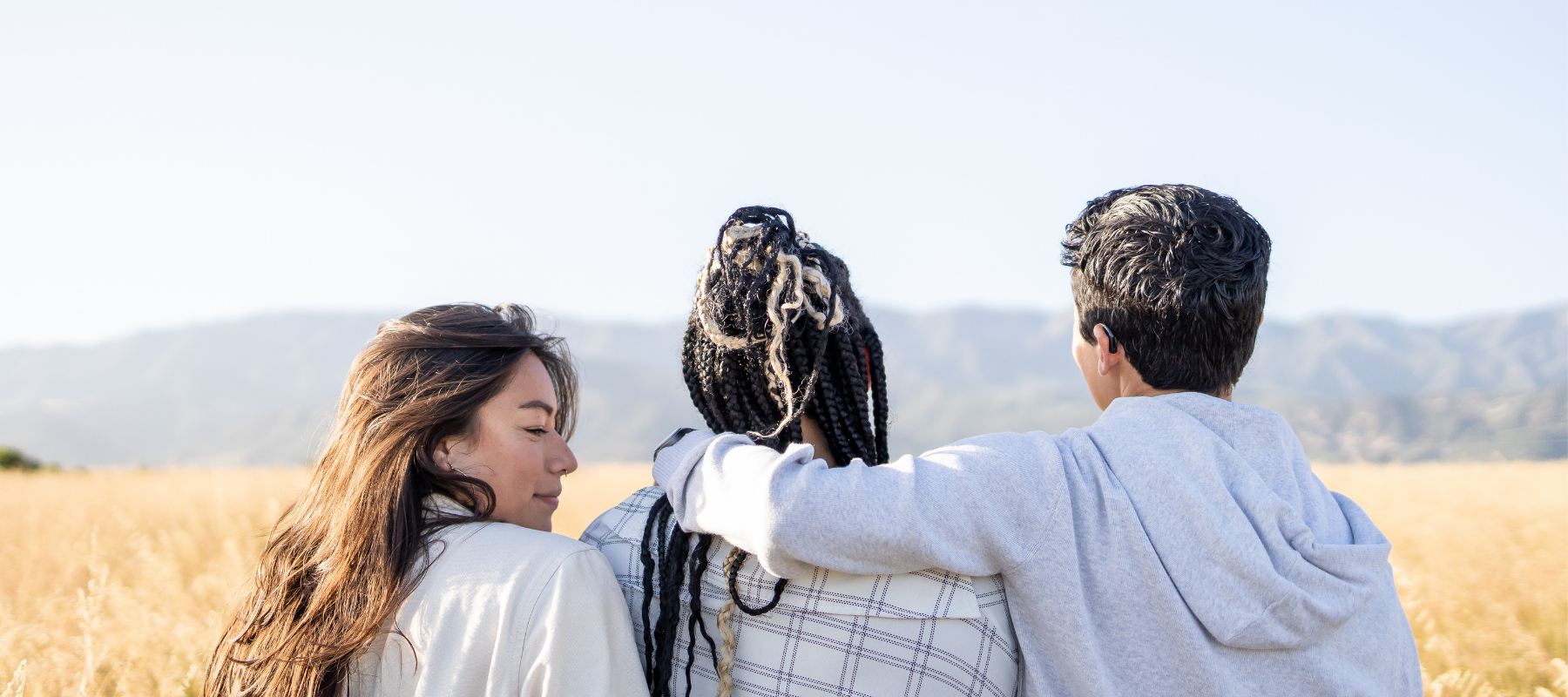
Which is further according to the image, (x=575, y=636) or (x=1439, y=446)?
(x=1439, y=446)

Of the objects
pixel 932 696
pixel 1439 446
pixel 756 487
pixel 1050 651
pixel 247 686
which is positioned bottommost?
pixel 1439 446

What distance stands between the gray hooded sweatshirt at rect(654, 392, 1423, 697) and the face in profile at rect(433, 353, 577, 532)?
0.55m

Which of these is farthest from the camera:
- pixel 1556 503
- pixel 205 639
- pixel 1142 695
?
pixel 1556 503

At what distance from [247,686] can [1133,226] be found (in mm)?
2244

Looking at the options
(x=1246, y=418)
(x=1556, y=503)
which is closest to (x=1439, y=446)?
(x=1556, y=503)

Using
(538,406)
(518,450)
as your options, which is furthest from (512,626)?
(538,406)

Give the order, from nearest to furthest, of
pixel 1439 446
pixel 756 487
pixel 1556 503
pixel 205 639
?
pixel 756 487 → pixel 205 639 → pixel 1556 503 → pixel 1439 446

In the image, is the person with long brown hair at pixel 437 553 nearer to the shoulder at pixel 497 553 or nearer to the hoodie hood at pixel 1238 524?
the shoulder at pixel 497 553

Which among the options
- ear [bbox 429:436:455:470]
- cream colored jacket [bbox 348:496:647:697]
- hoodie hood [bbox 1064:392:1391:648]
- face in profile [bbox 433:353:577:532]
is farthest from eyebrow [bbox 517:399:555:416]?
hoodie hood [bbox 1064:392:1391:648]

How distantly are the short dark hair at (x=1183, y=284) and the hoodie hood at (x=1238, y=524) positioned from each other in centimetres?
11

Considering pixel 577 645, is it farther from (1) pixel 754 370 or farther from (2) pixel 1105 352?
(2) pixel 1105 352

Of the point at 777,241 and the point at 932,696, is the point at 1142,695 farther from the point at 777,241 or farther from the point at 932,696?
the point at 777,241

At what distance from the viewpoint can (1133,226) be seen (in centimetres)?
205

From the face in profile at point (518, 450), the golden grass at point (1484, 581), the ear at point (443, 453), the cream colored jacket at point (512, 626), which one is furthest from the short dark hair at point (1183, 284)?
the golden grass at point (1484, 581)
